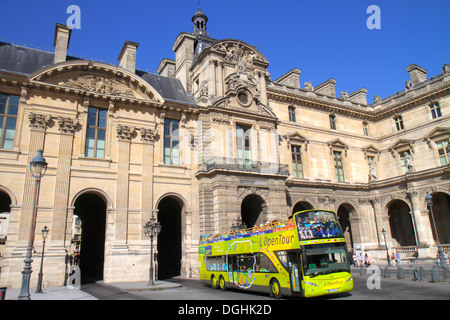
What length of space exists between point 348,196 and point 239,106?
14.8 meters

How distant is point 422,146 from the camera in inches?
1324

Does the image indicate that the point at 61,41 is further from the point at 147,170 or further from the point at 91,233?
the point at 91,233

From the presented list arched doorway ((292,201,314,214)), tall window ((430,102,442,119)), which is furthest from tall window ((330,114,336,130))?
arched doorway ((292,201,314,214))

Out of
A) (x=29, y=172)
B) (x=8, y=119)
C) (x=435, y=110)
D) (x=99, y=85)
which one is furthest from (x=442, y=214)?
(x=8, y=119)

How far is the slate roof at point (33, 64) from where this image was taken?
77.4ft

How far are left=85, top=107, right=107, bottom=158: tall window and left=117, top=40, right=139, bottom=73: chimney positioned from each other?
16.7 ft

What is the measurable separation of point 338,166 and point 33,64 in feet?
93.9

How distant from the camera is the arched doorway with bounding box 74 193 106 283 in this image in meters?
30.5

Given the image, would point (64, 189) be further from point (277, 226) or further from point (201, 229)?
point (277, 226)

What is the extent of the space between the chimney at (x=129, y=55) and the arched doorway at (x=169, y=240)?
38.0ft

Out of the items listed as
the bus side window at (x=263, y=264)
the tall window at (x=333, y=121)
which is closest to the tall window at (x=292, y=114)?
the tall window at (x=333, y=121)

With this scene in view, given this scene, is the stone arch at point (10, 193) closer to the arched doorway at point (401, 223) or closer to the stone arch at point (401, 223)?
the stone arch at point (401, 223)

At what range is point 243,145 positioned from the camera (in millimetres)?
28672
